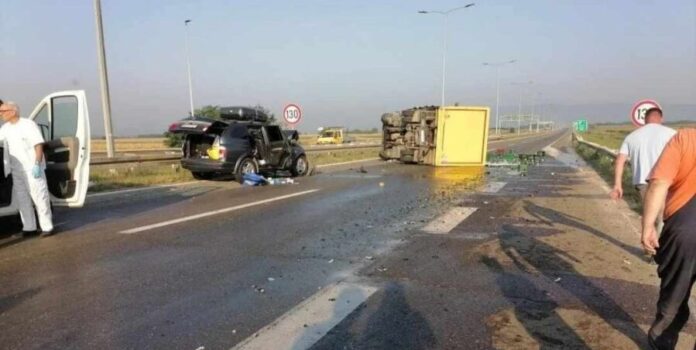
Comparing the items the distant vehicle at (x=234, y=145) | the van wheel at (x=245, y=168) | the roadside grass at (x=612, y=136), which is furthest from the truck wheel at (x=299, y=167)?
the roadside grass at (x=612, y=136)

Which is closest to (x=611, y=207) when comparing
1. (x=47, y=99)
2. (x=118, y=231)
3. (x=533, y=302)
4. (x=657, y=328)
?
(x=533, y=302)

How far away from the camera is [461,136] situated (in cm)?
2200

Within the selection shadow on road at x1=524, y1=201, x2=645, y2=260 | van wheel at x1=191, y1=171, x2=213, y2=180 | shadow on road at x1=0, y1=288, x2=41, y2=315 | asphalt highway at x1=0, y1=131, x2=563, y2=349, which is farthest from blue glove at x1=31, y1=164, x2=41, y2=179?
van wheel at x1=191, y1=171, x2=213, y2=180

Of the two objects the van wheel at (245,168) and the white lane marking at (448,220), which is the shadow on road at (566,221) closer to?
the white lane marking at (448,220)

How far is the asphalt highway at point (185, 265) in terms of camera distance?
162 inches

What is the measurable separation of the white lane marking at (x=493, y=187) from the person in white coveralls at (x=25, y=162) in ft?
31.5

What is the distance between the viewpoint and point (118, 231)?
788 cm

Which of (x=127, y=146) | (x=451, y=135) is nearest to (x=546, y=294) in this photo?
(x=451, y=135)

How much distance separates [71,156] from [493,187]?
10.1m

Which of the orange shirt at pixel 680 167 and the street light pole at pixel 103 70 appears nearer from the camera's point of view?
the orange shirt at pixel 680 167

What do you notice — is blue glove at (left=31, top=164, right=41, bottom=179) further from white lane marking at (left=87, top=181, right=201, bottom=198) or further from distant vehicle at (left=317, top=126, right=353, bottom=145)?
distant vehicle at (left=317, top=126, right=353, bottom=145)

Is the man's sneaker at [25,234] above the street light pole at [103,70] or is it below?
below

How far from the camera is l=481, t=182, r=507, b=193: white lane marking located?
13.5 meters

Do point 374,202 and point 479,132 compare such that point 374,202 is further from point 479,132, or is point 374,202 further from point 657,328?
point 479,132
